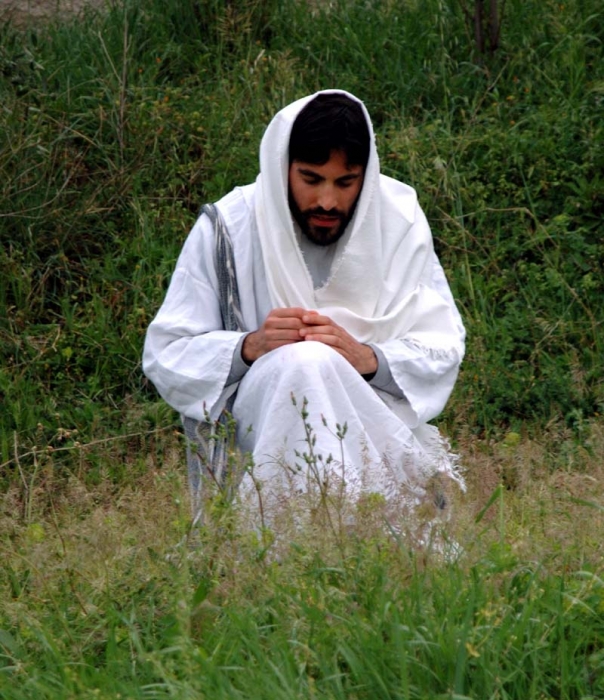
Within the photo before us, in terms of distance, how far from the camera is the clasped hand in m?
4.30

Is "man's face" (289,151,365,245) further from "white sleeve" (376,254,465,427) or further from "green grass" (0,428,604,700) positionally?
"green grass" (0,428,604,700)

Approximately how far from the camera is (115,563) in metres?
3.59

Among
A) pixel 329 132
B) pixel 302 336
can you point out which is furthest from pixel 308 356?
pixel 329 132

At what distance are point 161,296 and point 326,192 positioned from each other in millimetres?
2044

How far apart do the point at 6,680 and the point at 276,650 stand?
643 millimetres

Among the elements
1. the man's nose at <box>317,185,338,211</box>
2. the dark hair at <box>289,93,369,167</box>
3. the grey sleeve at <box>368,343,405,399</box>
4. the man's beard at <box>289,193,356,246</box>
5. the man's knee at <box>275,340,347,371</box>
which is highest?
the dark hair at <box>289,93,369,167</box>

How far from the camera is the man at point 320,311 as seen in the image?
4227 mm

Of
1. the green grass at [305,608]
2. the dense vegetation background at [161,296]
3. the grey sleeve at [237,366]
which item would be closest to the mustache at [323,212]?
the grey sleeve at [237,366]

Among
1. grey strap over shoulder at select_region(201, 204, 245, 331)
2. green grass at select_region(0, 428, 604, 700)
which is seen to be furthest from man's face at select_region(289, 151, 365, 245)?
green grass at select_region(0, 428, 604, 700)

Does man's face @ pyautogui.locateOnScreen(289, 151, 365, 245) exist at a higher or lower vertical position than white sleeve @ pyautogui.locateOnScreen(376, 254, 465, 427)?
higher

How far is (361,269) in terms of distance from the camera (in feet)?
15.3

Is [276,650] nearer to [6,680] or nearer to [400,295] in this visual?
[6,680]

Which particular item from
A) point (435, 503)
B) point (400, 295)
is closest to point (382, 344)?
point (400, 295)

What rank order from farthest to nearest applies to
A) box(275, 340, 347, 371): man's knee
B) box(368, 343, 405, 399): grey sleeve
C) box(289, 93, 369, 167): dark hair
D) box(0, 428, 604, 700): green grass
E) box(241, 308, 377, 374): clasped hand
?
1. box(289, 93, 369, 167): dark hair
2. box(368, 343, 405, 399): grey sleeve
3. box(241, 308, 377, 374): clasped hand
4. box(275, 340, 347, 371): man's knee
5. box(0, 428, 604, 700): green grass
